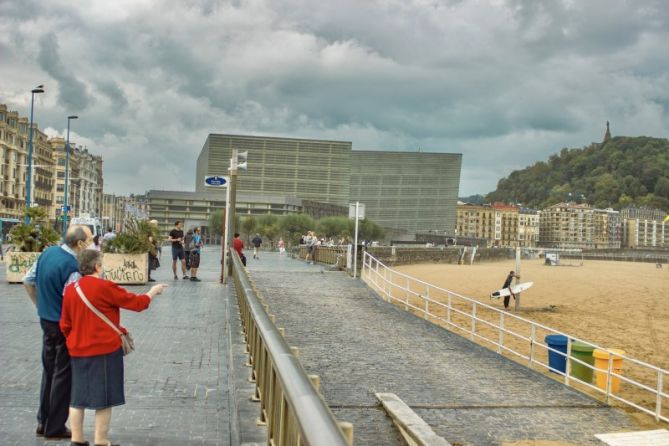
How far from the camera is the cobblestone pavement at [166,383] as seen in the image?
19.3ft

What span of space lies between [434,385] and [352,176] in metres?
170

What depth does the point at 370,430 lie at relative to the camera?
26.7 ft

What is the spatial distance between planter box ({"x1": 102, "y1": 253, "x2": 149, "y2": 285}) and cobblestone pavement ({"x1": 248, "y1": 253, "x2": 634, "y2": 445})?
14.0 feet

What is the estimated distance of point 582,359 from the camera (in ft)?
42.6

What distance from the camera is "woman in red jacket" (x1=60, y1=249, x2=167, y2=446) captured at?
5.13 meters

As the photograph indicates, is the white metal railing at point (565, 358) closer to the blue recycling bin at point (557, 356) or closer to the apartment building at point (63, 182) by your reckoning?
the blue recycling bin at point (557, 356)

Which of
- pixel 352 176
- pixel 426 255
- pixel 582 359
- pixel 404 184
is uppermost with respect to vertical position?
pixel 352 176

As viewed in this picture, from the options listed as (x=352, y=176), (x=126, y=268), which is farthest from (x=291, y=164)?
(x=126, y=268)

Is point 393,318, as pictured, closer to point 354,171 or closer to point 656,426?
point 656,426

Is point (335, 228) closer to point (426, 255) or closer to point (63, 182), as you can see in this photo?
point (63, 182)

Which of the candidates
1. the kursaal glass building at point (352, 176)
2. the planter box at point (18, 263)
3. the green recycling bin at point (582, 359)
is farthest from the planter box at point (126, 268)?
A: the kursaal glass building at point (352, 176)

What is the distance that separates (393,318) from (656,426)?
29.0 feet

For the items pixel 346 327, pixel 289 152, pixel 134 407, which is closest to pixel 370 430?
pixel 134 407

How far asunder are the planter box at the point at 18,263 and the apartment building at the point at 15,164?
260 ft
